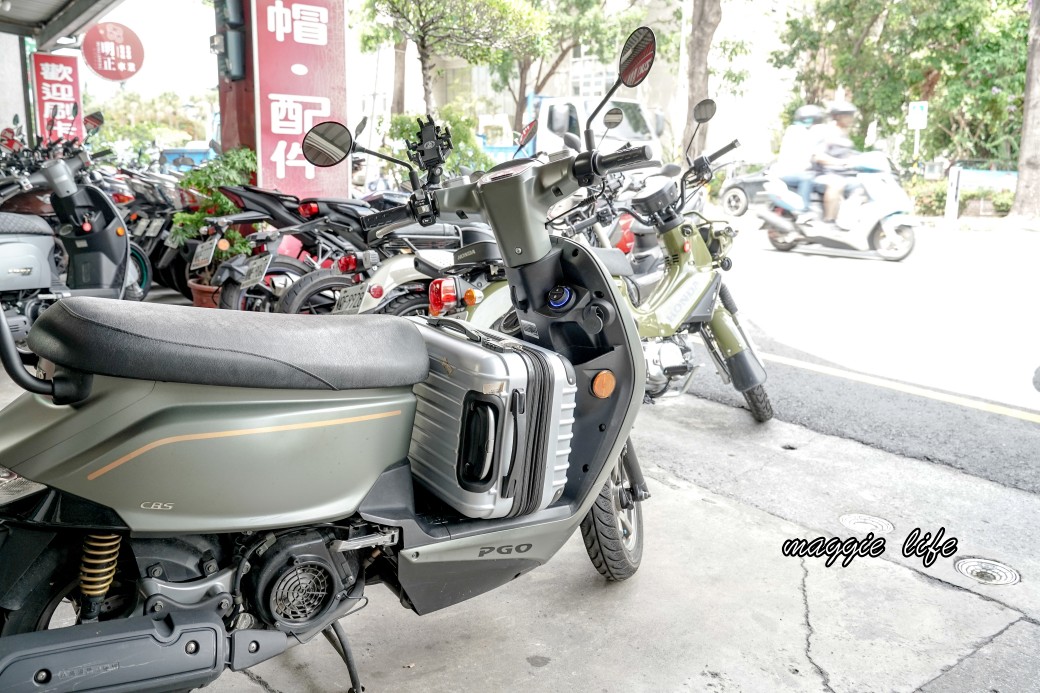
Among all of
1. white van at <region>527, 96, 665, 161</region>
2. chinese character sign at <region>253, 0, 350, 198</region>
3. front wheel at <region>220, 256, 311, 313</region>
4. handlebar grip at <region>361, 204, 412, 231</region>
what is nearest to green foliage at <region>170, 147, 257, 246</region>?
chinese character sign at <region>253, 0, 350, 198</region>

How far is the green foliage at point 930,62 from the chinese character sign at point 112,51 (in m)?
9.93

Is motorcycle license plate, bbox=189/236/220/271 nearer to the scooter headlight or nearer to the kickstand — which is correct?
the kickstand

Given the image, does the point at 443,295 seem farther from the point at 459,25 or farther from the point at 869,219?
the point at 459,25

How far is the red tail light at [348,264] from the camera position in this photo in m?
4.46

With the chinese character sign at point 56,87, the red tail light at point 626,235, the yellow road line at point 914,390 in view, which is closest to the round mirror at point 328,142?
the yellow road line at point 914,390

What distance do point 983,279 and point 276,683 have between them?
313 inches

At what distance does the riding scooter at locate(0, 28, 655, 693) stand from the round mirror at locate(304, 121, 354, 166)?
26.9 inches

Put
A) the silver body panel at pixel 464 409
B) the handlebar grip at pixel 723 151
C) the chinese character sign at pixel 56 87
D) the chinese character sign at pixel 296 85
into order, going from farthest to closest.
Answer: the chinese character sign at pixel 56 87 → the chinese character sign at pixel 296 85 → the handlebar grip at pixel 723 151 → the silver body panel at pixel 464 409

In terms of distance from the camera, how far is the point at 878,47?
1336 cm

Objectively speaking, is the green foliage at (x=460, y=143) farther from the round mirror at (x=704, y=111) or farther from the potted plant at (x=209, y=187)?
the round mirror at (x=704, y=111)

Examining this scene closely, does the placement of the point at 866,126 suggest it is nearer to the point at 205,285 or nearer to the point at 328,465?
the point at 205,285

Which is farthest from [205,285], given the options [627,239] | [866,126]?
[866,126]

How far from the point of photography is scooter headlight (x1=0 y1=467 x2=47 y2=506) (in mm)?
1510

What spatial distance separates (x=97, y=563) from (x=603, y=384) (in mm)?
1130
